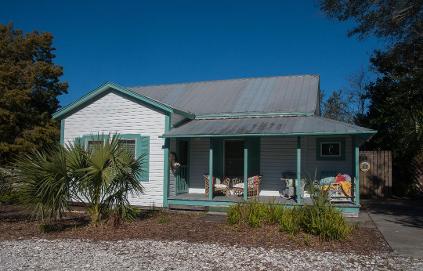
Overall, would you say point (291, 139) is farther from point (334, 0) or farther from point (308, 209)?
point (308, 209)

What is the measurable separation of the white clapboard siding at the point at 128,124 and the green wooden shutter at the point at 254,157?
3073 millimetres

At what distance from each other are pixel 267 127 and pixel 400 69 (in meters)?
7.95

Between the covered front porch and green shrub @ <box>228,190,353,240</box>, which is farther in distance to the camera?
the covered front porch

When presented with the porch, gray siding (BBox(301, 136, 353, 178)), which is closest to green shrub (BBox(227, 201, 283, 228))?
the porch

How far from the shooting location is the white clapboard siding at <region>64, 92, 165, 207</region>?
547 inches

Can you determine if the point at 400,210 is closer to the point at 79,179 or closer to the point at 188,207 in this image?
the point at 188,207

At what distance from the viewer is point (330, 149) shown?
1423 centimetres

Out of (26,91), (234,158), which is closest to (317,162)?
(234,158)

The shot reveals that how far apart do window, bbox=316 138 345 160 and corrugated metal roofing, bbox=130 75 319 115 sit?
1.13 m

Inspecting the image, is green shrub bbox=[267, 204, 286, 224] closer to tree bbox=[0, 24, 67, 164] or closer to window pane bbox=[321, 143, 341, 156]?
window pane bbox=[321, 143, 341, 156]

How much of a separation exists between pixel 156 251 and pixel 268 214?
9.95 ft

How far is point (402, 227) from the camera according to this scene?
10.5 metres

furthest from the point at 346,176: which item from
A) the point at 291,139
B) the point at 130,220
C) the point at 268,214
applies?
the point at 130,220

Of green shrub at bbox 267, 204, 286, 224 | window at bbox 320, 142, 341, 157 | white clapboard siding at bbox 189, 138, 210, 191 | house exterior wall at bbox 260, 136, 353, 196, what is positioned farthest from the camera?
white clapboard siding at bbox 189, 138, 210, 191
